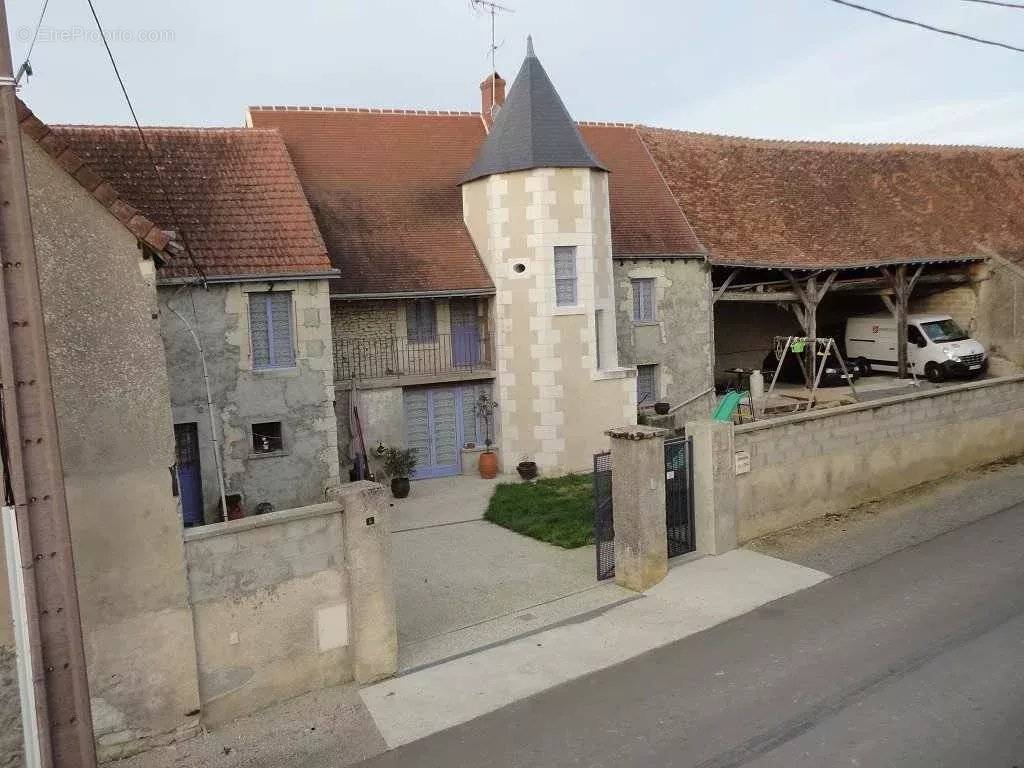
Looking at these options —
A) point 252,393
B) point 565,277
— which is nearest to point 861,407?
point 565,277

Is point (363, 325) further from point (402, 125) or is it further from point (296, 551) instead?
point (296, 551)

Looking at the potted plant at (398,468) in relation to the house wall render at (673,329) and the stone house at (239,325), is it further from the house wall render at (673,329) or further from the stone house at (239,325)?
the house wall render at (673,329)

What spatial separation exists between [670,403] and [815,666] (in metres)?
13.3

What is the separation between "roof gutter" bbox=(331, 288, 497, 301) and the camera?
1669cm

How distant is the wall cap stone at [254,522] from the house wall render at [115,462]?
0.52 ft

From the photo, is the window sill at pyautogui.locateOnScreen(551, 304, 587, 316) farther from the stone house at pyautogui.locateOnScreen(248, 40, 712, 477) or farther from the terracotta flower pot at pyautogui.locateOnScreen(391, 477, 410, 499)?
the terracotta flower pot at pyautogui.locateOnScreen(391, 477, 410, 499)

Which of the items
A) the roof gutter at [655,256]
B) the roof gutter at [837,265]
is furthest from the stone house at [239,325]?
the roof gutter at [837,265]

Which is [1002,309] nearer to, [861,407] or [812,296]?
[812,296]

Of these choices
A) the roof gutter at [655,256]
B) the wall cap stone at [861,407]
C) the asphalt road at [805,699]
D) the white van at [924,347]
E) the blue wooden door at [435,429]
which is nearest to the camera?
the asphalt road at [805,699]

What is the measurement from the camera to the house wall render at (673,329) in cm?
2012

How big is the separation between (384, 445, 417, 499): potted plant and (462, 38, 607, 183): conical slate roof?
611 centimetres

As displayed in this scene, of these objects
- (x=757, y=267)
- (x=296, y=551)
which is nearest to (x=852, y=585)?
(x=296, y=551)

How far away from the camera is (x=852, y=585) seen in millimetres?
9727

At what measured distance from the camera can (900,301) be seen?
77.0ft
